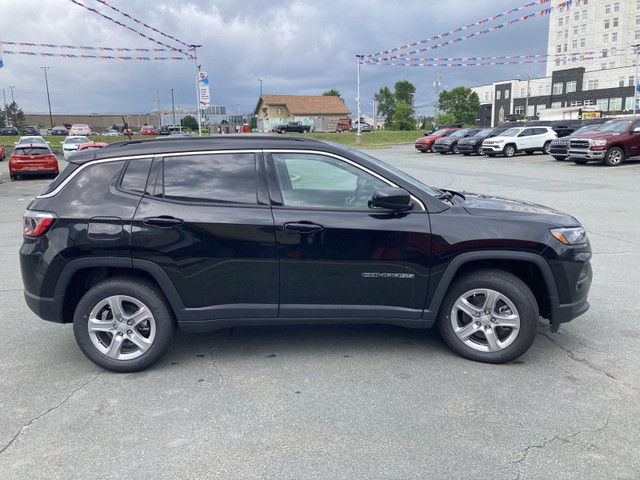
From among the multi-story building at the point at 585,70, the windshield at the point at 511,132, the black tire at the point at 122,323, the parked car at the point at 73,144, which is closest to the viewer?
the black tire at the point at 122,323

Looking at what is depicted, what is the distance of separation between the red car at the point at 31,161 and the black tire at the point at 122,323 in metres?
19.4

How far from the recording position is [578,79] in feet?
278

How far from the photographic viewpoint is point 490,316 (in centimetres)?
423

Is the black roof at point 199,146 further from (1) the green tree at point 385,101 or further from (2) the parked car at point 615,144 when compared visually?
(1) the green tree at point 385,101

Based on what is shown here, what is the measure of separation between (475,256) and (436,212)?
1.46 feet

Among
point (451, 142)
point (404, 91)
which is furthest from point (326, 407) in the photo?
point (404, 91)

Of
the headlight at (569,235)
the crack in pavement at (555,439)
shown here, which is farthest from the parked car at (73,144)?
the crack in pavement at (555,439)

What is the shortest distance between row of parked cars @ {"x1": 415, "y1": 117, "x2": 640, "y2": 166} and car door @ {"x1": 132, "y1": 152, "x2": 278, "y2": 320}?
20552mm

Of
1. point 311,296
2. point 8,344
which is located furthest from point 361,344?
point 8,344

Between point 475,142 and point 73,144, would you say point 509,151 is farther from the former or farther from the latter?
point 73,144

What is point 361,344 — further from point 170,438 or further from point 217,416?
point 170,438

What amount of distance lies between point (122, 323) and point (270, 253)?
1.28m

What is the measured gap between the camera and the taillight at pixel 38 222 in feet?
13.5

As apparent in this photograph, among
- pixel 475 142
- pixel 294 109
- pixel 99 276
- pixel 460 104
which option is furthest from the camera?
pixel 460 104
